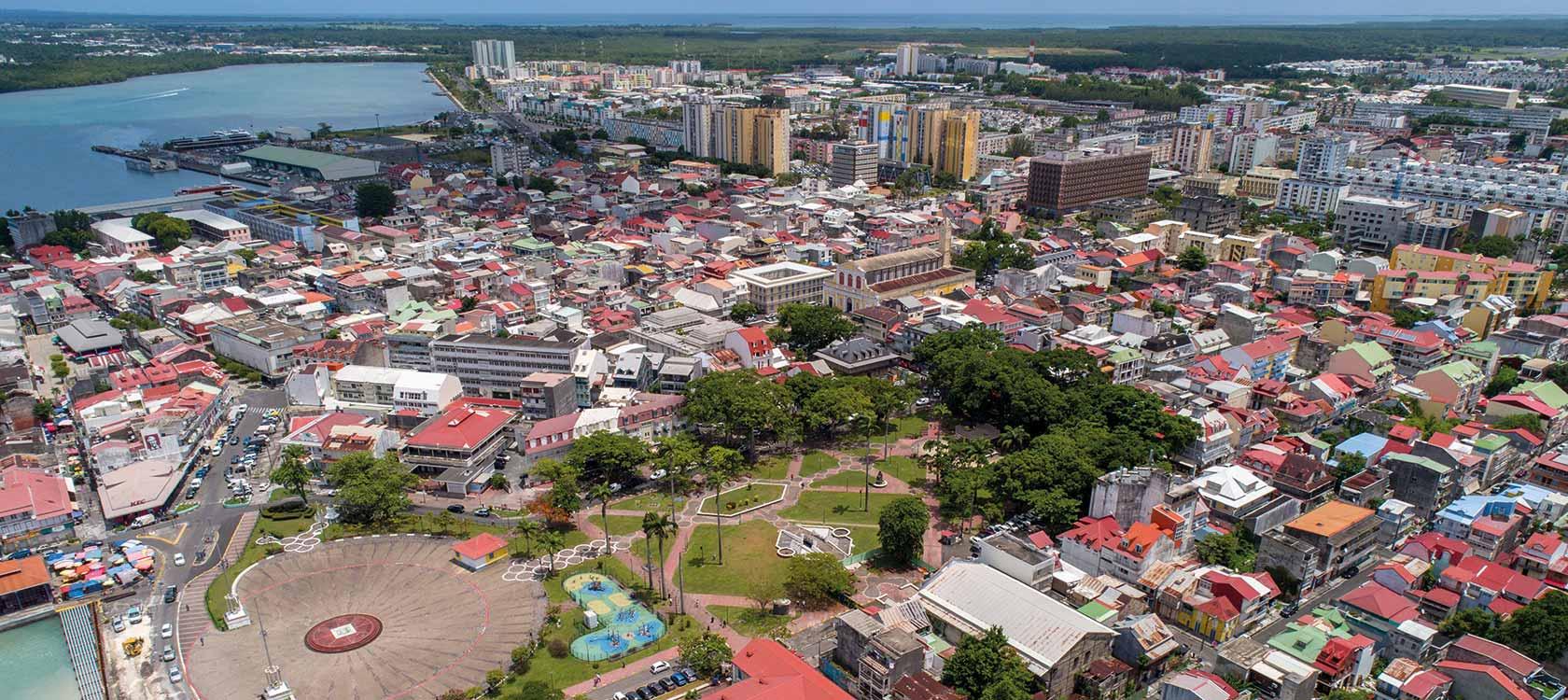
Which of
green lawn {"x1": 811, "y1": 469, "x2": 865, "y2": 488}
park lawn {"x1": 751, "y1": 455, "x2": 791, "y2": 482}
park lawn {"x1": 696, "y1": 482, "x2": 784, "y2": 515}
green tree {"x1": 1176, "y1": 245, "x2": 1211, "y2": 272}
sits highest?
green tree {"x1": 1176, "y1": 245, "x2": 1211, "y2": 272}

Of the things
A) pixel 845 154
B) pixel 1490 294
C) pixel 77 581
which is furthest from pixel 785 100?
pixel 77 581

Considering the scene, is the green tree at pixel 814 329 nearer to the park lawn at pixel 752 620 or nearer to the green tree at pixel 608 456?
the green tree at pixel 608 456

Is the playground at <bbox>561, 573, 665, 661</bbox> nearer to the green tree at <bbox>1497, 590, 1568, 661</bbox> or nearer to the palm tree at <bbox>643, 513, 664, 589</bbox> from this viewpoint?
the palm tree at <bbox>643, 513, 664, 589</bbox>

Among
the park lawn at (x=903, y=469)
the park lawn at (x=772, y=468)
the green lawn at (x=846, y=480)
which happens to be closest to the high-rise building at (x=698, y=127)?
the park lawn at (x=772, y=468)

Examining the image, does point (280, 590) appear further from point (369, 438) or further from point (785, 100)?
point (785, 100)

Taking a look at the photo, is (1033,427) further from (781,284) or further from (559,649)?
(559,649)

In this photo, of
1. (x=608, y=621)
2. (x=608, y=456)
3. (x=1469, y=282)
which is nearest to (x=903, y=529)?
(x=608, y=621)

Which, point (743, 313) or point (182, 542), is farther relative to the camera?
point (743, 313)

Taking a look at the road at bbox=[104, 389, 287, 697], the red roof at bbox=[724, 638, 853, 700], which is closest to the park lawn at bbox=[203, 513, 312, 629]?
the road at bbox=[104, 389, 287, 697]
